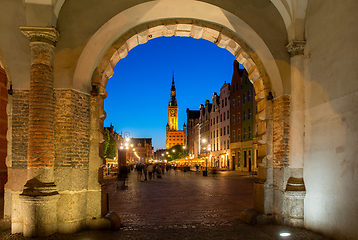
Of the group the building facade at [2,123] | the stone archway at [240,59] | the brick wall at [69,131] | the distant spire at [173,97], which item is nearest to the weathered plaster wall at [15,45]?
the brick wall at [69,131]

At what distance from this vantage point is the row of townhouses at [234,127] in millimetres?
38719

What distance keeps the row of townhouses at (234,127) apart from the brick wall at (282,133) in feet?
85.7

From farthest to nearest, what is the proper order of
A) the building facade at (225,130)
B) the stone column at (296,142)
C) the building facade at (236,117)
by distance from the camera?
1. the building facade at (225,130)
2. the building facade at (236,117)
3. the stone column at (296,142)

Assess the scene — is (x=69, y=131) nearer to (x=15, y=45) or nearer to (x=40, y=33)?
(x=40, y=33)

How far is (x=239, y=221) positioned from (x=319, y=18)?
603 centimetres

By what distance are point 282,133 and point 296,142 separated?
1.42 ft

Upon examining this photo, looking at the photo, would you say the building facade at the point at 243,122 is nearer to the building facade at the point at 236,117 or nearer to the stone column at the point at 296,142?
the building facade at the point at 236,117

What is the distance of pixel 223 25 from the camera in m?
8.28

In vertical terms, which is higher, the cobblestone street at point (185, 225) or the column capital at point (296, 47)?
the column capital at point (296, 47)

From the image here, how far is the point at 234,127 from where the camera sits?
44812 millimetres

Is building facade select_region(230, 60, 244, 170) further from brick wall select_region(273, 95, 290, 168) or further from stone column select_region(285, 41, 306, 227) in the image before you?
stone column select_region(285, 41, 306, 227)

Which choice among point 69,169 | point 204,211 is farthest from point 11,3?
point 204,211

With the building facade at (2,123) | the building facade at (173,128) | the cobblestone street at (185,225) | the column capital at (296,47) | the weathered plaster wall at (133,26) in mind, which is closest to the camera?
the cobblestone street at (185,225)

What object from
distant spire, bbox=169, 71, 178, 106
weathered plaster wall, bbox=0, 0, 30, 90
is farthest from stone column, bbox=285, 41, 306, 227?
distant spire, bbox=169, 71, 178, 106
